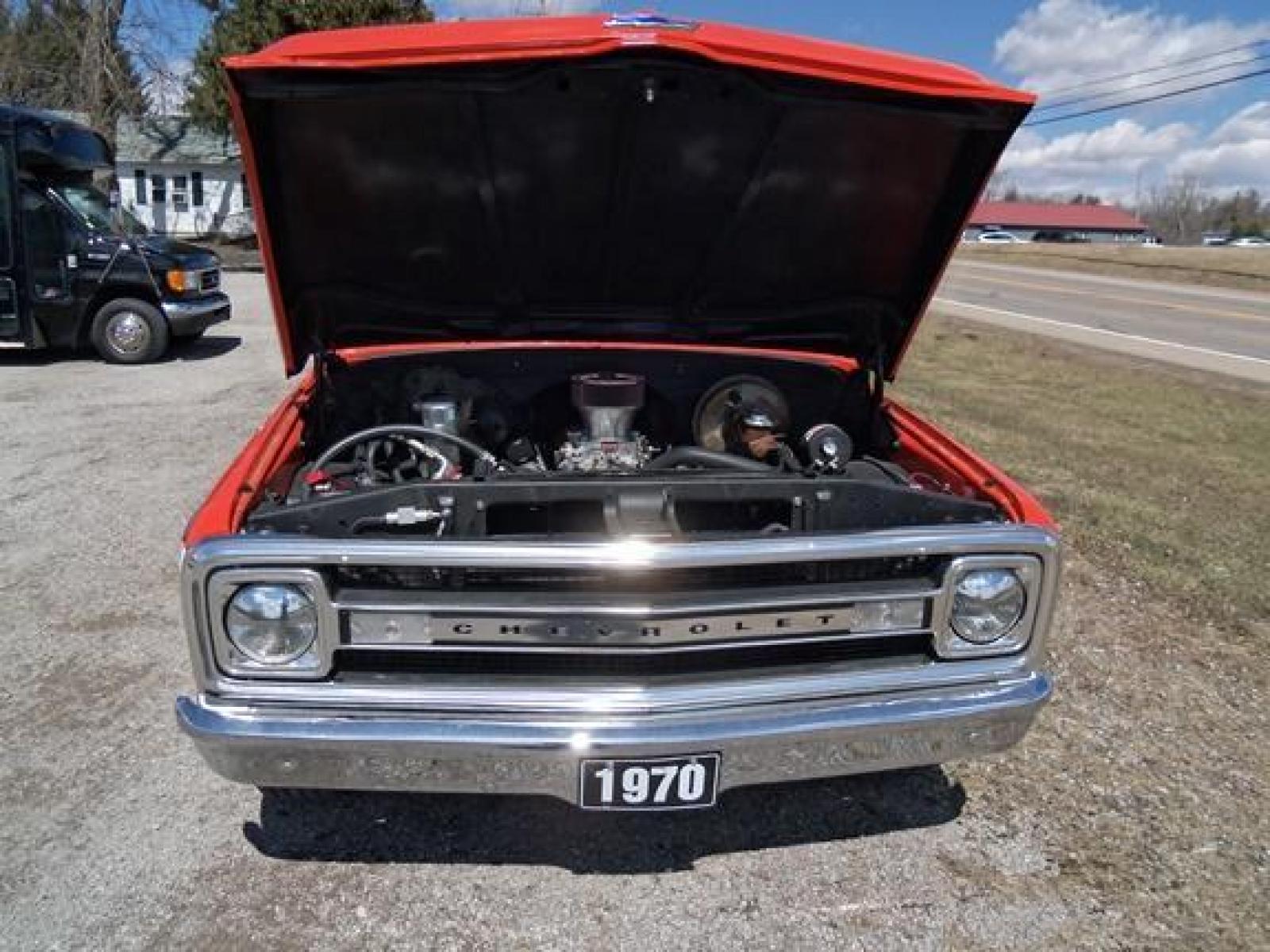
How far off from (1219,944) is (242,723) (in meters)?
2.44

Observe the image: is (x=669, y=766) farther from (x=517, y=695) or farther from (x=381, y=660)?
(x=381, y=660)

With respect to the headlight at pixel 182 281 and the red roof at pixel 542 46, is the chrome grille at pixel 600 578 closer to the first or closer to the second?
the red roof at pixel 542 46

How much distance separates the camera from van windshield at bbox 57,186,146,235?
9914mm

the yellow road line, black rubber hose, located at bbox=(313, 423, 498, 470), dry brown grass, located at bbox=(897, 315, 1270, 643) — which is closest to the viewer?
black rubber hose, located at bbox=(313, 423, 498, 470)

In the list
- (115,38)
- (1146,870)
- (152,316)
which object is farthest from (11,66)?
(1146,870)

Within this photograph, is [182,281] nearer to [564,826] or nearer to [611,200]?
[611,200]

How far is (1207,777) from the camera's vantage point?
304 centimetres

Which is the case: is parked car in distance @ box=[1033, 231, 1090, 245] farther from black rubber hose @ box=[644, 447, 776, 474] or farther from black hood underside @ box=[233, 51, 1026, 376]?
black rubber hose @ box=[644, 447, 776, 474]

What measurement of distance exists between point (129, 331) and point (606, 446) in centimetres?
Answer: 890

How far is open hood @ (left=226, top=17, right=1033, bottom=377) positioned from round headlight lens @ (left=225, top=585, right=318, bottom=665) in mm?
1284

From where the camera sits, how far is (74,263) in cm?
979

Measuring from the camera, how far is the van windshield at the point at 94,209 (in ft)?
32.5

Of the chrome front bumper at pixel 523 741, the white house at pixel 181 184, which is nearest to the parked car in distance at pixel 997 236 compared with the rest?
the white house at pixel 181 184

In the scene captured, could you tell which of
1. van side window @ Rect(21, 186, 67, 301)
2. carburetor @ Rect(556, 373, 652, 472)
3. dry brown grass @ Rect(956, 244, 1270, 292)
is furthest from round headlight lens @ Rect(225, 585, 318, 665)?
dry brown grass @ Rect(956, 244, 1270, 292)
